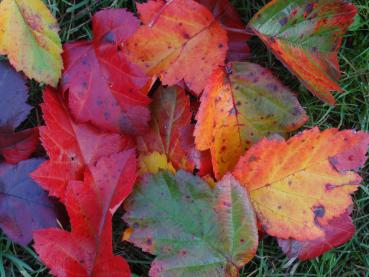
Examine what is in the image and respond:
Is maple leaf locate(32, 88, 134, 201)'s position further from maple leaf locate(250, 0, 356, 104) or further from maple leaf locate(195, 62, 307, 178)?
maple leaf locate(250, 0, 356, 104)

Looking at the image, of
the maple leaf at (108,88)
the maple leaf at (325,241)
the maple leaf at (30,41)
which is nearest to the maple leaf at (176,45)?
the maple leaf at (108,88)

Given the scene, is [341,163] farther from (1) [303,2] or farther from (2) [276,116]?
(1) [303,2]

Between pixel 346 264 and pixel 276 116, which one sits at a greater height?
pixel 276 116

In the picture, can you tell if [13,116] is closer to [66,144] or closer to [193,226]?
[66,144]

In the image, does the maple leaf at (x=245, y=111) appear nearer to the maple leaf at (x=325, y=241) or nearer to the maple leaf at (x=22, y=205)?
the maple leaf at (x=325, y=241)

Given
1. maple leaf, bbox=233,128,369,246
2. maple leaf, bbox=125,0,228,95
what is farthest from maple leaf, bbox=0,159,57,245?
maple leaf, bbox=233,128,369,246

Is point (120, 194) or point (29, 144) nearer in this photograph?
point (120, 194)

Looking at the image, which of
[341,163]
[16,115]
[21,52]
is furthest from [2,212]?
[341,163]
